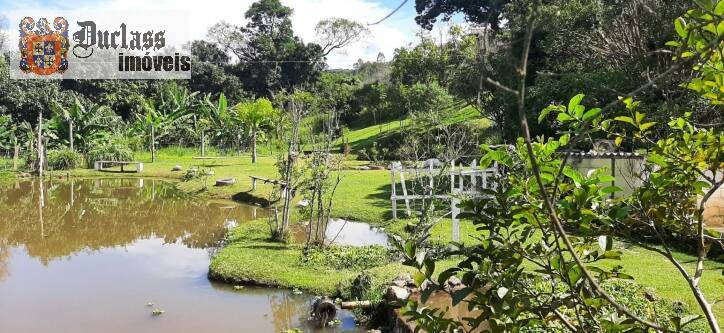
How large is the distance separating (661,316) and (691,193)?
400 cm

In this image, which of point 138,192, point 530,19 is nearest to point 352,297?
point 530,19

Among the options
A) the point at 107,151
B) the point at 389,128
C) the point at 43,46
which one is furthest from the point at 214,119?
the point at 43,46

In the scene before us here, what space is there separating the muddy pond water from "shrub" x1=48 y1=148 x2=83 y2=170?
4.71 m

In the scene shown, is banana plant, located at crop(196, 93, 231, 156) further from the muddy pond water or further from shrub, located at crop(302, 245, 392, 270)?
shrub, located at crop(302, 245, 392, 270)

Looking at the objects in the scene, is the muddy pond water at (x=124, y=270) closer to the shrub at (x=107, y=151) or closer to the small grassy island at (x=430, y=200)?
the small grassy island at (x=430, y=200)

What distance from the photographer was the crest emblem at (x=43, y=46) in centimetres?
2533

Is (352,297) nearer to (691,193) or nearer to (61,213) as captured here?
(691,193)

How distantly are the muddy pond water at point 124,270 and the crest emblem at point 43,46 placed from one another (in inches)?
464

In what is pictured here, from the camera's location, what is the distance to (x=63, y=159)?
20.9 m

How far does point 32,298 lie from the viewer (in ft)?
25.9

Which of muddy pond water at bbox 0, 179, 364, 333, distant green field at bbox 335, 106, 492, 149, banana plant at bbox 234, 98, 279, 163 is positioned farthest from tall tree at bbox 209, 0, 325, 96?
muddy pond water at bbox 0, 179, 364, 333

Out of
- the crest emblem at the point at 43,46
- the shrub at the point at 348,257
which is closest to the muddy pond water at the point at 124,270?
the shrub at the point at 348,257

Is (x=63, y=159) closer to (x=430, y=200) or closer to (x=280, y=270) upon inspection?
(x=280, y=270)

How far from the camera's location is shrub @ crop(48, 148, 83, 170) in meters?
20.8
